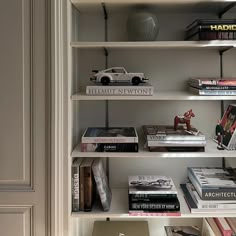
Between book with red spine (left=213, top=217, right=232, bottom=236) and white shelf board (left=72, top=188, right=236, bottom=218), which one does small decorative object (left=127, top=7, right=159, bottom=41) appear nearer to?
white shelf board (left=72, top=188, right=236, bottom=218)

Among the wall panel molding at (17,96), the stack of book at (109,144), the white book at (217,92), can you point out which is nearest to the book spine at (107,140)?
the stack of book at (109,144)

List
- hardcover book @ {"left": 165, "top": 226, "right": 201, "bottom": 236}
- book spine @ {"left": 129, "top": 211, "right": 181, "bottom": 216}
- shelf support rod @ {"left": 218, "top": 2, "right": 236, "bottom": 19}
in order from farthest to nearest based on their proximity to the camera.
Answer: hardcover book @ {"left": 165, "top": 226, "right": 201, "bottom": 236}
shelf support rod @ {"left": 218, "top": 2, "right": 236, "bottom": 19}
book spine @ {"left": 129, "top": 211, "right": 181, "bottom": 216}

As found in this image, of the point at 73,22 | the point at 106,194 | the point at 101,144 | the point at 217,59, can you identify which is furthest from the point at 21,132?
the point at 217,59

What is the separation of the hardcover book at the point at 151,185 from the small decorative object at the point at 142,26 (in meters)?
0.69

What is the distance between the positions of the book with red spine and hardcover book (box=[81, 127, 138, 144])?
590mm

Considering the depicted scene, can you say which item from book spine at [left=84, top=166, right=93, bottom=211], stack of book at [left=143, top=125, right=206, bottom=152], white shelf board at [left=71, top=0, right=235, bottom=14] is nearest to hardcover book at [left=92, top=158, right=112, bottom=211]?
book spine at [left=84, top=166, right=93, bottom=211]

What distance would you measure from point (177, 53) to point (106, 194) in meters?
0.82

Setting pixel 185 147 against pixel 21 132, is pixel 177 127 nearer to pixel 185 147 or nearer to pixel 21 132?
pixel 185 147

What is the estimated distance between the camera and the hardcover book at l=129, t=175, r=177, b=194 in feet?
5.14

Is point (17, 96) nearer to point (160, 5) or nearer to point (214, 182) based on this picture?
point (160, 5)

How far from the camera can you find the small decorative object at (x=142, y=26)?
1.58 metres

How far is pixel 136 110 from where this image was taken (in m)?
1.83

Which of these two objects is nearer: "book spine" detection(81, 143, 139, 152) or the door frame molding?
the door frame molding

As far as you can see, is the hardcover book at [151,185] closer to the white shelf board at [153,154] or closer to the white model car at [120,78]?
the white shelf board at [153,154]
